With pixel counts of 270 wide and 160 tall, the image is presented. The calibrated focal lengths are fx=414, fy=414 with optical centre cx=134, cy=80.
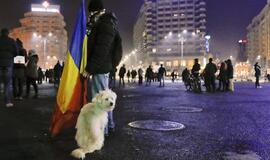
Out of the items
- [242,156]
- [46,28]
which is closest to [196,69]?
[242,156]

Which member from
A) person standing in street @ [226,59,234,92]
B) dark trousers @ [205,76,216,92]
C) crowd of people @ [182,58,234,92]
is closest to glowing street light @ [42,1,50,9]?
crowd of people @ [182,58,234,92]

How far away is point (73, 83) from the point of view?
632cm

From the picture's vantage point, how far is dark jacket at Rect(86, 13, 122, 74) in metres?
6.34

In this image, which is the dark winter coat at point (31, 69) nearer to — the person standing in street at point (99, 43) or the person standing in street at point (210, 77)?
the person standing in street at point (99, 43)

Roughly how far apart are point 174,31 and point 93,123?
176496mm

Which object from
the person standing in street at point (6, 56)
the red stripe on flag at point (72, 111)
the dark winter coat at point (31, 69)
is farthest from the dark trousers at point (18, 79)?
the red stripe on flag at point (72, 111)

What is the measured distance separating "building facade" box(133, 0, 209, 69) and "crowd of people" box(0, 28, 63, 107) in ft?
493

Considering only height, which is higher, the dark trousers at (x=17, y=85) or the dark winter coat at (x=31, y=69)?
the dark winter coat at (x=31, y=69)

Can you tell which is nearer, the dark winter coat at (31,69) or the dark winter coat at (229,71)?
the dark winter coat at (31,69)

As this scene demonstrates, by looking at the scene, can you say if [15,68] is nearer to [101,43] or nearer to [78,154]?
[101,43]

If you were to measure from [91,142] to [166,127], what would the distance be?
2753 mm

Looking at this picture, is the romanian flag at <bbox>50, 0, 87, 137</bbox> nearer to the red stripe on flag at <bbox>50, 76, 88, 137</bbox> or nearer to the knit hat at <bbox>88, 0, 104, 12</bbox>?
the red stripe on flag at <bbox>50, 76, 88, 137</bbox>

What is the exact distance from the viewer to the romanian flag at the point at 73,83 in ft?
20.5

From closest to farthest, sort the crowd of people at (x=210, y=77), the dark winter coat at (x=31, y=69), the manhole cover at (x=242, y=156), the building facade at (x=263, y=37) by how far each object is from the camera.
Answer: the manhole cover at (x=242, y=156) < the dark winter coat at (x=31, y=69) < the crowd of people at (x=210, y=77) < the building facade at (x=263, y=37)
